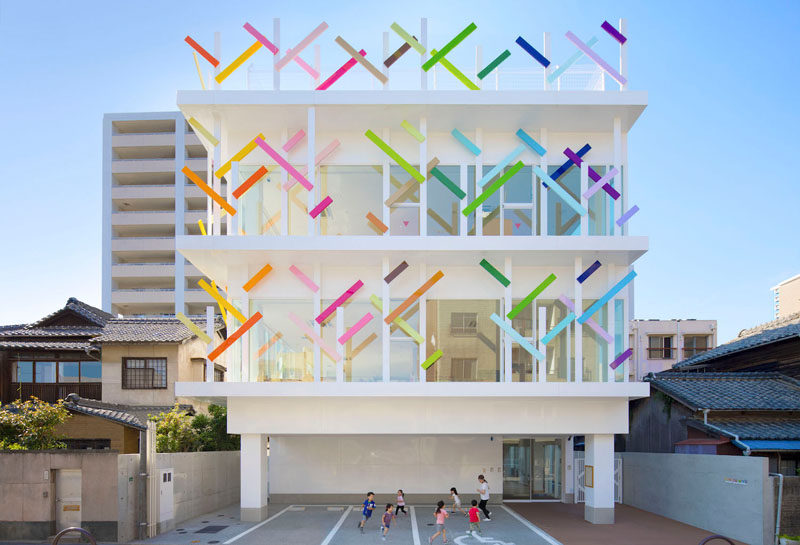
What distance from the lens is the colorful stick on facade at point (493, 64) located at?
20250 mm

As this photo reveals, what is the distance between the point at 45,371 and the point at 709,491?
28.1 m

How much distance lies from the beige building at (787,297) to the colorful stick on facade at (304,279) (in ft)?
102

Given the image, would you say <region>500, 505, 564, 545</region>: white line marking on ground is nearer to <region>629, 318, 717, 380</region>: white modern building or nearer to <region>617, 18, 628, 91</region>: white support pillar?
<region>617, 18, 628, 91</region>: white support pillar

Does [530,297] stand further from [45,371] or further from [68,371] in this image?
[45,371]

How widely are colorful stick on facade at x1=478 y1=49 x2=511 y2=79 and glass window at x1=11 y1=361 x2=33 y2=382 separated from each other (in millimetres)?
24444

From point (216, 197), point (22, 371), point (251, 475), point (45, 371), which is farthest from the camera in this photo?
point (45, 371)

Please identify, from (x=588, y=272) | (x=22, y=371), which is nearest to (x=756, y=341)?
(x=588, y=272)

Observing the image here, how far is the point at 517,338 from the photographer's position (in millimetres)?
19625

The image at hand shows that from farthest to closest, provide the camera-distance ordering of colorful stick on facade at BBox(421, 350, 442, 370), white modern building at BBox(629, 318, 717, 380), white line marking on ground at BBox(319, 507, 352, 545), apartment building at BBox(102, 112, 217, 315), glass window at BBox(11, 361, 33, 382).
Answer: apartment building at BBox(102, 112, 217, 315), white modern building at BBox(629, 318, 717, 380), glass window at BBox(11, 361, 33, 382), colorful stick on facade at BBox(421, 350, 442, 370), white line marking on ground at BBox(319, 507, 352, 545)

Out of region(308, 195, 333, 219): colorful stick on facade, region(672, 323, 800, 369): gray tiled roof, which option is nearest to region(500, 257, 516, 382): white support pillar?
region(308, 195, 333, 219): colorful stick on facade

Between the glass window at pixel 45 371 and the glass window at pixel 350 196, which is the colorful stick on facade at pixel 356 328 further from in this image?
the glass window at pixel 45 371

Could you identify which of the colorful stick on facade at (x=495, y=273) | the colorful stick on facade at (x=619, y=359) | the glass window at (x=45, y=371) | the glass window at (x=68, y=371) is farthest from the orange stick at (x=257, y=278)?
the glass window at (x=45, y=371)

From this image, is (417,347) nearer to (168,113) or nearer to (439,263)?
(439,263)

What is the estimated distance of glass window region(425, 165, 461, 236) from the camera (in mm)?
20188
